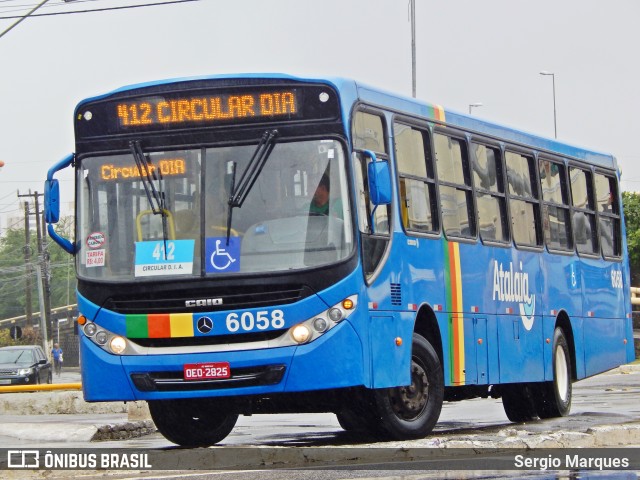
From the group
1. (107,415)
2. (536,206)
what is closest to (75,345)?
(107,415)

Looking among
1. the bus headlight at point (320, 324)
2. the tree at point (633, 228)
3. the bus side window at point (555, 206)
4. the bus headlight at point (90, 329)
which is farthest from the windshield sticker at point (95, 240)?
the tree at point (633, 228)

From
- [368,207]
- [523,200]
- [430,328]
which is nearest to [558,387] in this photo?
[523,200]

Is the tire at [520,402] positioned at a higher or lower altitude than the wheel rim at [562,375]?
lower

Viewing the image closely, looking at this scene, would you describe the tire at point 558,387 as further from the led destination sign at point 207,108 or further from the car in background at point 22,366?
the car in background at point 22,366

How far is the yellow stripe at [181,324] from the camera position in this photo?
11.8m

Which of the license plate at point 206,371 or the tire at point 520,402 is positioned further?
the tire at point 520,402

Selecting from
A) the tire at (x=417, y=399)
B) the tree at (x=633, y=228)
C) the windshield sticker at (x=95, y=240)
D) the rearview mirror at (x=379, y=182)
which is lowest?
the tire at (x=417, y=399)

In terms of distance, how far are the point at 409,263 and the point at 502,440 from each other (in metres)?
2.36

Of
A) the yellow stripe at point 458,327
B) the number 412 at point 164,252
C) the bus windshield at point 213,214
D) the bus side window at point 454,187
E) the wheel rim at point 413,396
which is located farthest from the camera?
the bus side window at point 454,187

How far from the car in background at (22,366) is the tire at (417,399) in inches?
1205

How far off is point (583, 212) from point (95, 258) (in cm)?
786

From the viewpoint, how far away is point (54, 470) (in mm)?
10391

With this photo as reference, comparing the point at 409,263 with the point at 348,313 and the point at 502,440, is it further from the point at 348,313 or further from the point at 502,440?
the point at 502,440

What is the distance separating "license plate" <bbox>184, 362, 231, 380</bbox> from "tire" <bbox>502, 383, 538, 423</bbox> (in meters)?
5.78
